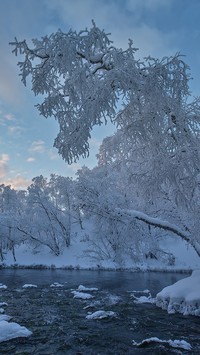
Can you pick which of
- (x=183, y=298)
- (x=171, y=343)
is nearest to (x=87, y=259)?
(x=183, y=298)

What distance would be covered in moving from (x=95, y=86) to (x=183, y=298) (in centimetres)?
998

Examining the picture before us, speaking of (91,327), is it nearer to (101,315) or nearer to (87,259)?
(101,315)

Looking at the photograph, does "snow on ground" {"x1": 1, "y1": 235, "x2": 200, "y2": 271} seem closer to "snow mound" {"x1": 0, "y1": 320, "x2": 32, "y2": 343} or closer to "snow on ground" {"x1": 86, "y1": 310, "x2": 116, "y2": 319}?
"snow on ground" {"x1": 86, "y1": 310, "x2": 116, "y2": 319}

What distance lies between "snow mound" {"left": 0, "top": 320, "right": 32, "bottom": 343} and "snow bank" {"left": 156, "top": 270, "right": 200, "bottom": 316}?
622 cm

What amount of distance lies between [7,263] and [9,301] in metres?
36.3

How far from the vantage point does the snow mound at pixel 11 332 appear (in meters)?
9.45

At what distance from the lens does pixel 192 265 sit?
3591cm

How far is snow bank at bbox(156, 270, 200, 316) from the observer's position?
12438 mm

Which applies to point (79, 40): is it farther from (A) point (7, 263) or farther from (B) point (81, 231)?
(B) point (81, 231)

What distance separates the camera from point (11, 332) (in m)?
9.77

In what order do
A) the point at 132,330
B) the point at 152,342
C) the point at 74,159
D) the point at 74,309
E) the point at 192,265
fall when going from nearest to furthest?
the point at 74,159, the point at 152,342, the point at 132,330, the point at 74,309, the point at 192,265

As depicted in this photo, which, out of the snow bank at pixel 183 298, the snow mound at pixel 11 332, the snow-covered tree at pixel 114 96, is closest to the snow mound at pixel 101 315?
the snow bank at pixel 183 298

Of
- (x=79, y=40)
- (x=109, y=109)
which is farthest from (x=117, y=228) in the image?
(x=79, y=40)

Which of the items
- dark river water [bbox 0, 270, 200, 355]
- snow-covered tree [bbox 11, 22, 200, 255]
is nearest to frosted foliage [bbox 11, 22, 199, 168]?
snow-covered tree [bbox 11, 22, 200, 255]
